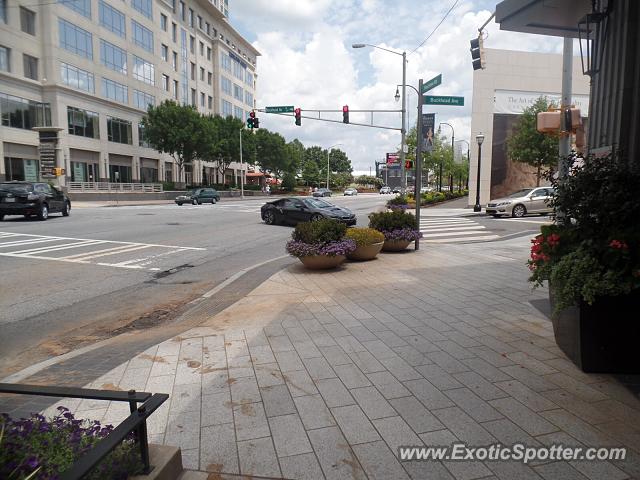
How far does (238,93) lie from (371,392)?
8469 centimetres

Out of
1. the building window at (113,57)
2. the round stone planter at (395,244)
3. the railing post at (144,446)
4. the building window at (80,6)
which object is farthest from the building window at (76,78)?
the railing post at (144,446)

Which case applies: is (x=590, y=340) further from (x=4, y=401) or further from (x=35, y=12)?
(x=35, y=12)

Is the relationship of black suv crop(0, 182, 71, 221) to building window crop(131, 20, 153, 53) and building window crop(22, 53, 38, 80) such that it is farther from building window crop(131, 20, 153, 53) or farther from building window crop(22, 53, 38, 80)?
building window crop(131, 20, 153, 53)

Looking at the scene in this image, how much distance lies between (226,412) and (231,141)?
61.3 m

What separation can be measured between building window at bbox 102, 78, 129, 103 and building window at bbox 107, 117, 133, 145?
2.19m

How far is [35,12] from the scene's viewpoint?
38688mm

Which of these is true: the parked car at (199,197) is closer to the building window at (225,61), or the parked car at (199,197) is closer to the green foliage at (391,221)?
the green foliage at (391,221)

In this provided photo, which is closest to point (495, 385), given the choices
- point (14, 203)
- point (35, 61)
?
point (14, 203)

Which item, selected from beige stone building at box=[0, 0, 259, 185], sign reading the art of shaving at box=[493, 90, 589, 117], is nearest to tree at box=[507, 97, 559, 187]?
sign reading the art of shaving at box=[493, 90, 589, 117]

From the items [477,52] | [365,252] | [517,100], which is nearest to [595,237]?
[365,252]

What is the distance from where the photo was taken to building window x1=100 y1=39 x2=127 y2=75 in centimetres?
4612

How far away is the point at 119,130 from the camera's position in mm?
49281

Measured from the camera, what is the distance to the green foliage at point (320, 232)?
8.94m

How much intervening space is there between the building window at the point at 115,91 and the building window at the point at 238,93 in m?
32.5
